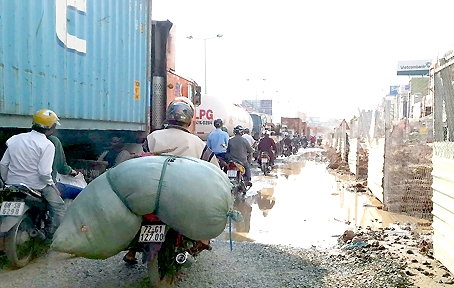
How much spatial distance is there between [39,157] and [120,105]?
334cm

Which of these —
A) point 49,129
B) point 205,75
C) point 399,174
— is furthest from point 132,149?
point 205,75

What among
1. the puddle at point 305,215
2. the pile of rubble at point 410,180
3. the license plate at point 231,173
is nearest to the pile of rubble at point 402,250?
the puddle at point 305,215

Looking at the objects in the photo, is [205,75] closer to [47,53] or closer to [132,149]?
[132,149]

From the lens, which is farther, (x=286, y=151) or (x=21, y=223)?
(x=286, y=151)

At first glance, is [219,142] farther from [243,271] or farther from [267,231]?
[243,271]

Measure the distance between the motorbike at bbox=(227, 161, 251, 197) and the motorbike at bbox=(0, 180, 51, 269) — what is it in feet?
15.1

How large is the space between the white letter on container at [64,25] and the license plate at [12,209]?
95.0 inches

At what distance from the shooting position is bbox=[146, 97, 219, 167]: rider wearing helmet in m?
4.08

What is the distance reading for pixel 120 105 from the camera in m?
7.70

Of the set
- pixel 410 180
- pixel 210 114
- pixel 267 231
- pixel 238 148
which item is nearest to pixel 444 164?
pixel 267 231

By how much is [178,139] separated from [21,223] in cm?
178

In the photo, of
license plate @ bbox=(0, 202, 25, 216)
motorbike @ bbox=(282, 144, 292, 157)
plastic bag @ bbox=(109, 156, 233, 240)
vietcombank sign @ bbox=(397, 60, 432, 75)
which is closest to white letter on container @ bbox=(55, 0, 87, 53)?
license plate @ bbox=(0, 202, 25, 216)

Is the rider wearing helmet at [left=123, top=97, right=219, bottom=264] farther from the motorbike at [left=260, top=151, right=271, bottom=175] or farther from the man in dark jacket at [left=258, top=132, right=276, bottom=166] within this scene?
the man in dark jacket at [left=258, top=132, right=276, bottom=166]

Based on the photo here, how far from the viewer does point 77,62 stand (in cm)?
628
